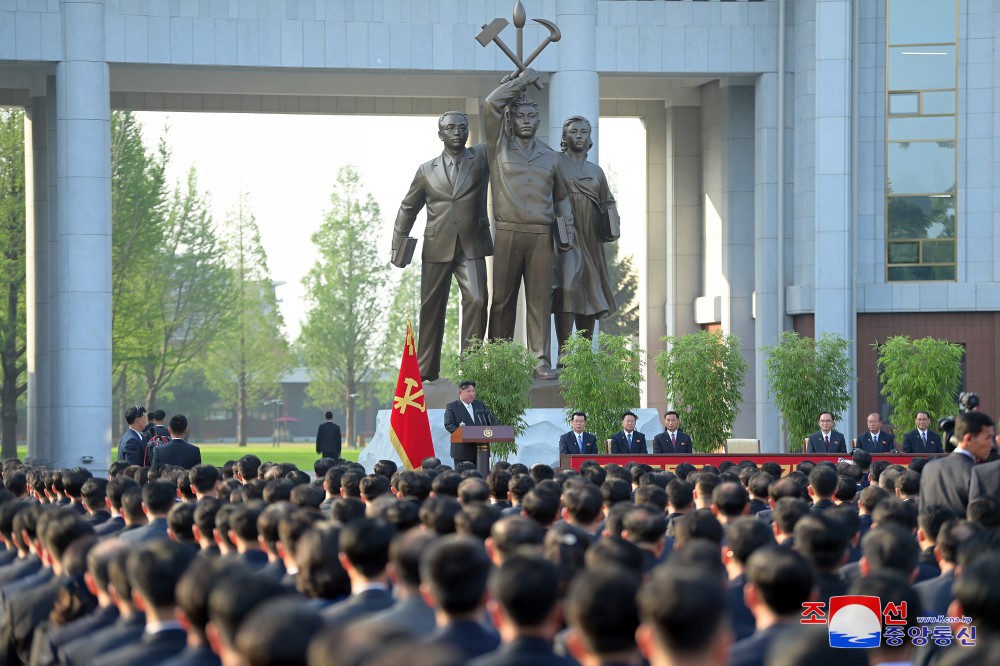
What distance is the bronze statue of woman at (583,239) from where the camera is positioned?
63.3 ft

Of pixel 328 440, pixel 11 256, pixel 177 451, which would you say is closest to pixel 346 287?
pixel 11 256

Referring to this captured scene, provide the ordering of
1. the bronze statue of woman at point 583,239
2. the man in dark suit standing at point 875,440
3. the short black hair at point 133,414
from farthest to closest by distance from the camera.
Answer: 1. the bronze statue of woman at point 583,239
2. the man in dark suit standing at point 875,440
3. the short black hair at point 133,414

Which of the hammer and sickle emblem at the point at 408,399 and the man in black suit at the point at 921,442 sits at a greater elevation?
the hammer and sickle emblem at the point at 408,399

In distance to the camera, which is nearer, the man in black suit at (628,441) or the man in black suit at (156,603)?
the man in black suit at (156,603)

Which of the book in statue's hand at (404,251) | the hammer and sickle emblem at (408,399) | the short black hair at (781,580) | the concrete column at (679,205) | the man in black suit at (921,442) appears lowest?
the man in black suit at (921,442)

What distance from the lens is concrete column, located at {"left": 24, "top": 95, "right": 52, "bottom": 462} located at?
2842cm

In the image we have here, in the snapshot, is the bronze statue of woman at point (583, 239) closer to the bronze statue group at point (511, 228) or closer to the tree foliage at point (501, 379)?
the bronze statue group at point (511, 228)

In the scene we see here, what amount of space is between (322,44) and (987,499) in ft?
67.6

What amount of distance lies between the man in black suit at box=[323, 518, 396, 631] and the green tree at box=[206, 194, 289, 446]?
45141mm

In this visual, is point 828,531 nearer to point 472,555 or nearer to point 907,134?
point 472,555

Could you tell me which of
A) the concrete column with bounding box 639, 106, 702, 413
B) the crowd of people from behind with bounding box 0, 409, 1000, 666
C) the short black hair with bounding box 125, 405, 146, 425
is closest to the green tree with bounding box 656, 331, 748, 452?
the short black hair with bounding box 125, 405, 146, 425

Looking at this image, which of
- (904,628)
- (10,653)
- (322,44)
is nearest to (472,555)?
(904,628)

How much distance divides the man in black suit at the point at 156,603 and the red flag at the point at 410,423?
443 inches

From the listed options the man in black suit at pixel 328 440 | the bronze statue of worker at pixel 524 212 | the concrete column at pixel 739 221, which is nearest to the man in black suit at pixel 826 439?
the bronze statue of worker at pixel 524 212
